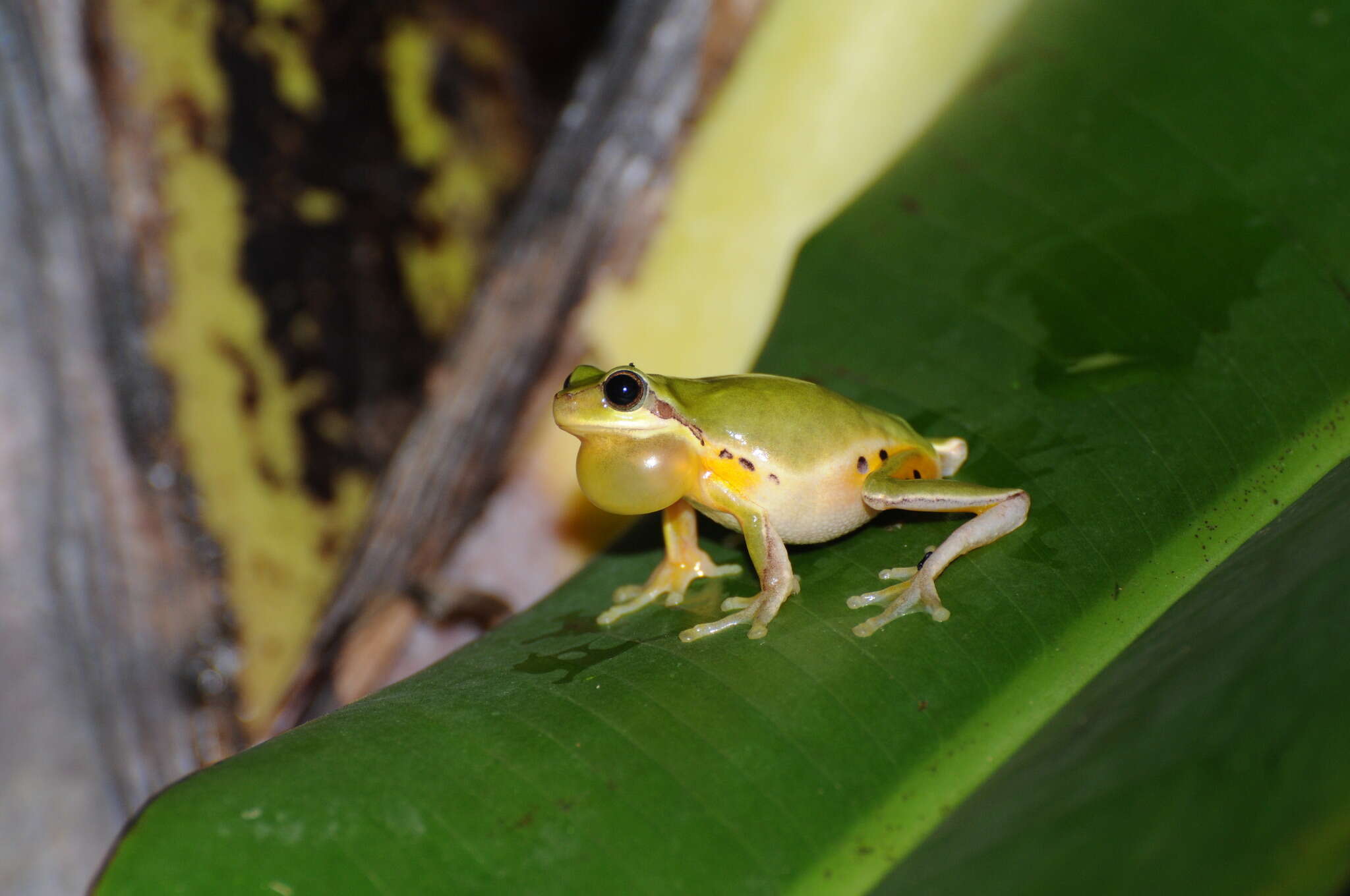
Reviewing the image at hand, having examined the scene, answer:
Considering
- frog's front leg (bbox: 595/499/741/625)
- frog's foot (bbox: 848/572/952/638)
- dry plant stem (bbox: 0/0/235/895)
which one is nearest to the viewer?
frog's foot (bbox: 848/572/952/638)

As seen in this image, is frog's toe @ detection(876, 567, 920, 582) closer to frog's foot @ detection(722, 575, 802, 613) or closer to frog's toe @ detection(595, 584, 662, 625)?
frog's foot @ detection(722, 575, 802, 613)

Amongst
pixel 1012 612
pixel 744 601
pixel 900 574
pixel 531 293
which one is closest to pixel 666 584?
pixel 744 601

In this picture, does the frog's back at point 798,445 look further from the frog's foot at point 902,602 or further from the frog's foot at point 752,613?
the frog's foot at point 902,602

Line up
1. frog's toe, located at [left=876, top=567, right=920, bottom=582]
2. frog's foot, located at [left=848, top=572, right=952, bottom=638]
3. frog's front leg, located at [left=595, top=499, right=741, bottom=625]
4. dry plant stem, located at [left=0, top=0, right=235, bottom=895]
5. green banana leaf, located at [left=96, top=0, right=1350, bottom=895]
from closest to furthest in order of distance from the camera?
green banana leaf, located at [left=96, top=0, right=1350, bottom=895], frog's foot, located at [left=848, top=572, right=952, bottom=638], frog's toe, located at [left=876, top=567, right=920, bottom=582], frog's front leg, located at [left=595, top=499, right=741, bottom=625], dry plant stem, located at [left=0, top=0, right=235, bottom=895]

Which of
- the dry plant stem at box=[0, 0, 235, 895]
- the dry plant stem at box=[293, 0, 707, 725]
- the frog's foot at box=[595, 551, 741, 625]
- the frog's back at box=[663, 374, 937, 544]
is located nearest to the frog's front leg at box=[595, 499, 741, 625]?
the frog's foot at box=[595, 551, 741, 625]

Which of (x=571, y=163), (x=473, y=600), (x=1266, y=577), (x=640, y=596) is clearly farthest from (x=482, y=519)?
(x=1266, y=577)

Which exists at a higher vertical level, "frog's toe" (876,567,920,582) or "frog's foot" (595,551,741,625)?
"frog's toe" (876,567,920,582)

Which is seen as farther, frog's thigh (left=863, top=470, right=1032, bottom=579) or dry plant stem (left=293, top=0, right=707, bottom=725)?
dry plant stem (left=293, top=0, right=707, bottom=725)

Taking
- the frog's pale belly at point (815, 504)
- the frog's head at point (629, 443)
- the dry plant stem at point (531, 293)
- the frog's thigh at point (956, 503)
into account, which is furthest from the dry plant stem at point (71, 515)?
the frog's thigh at point (956, 503)
